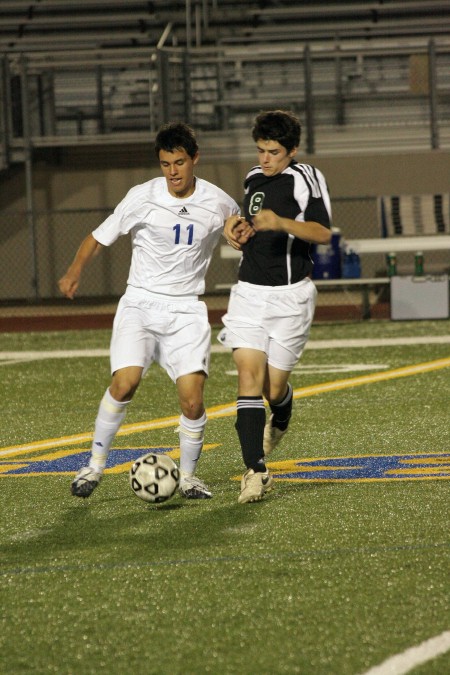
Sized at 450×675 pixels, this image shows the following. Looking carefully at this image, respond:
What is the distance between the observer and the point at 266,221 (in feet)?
19.2

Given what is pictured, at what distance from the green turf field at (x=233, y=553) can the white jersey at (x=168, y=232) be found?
1.07 m

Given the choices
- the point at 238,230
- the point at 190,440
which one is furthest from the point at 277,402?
the point at 238,230

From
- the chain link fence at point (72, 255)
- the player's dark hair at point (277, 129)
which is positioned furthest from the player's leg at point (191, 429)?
the chain link fence at point (72, 255)

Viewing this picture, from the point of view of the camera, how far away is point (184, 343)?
6137 mm

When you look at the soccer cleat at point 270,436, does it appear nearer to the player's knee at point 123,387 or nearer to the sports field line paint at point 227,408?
the player's knee at point 123,387

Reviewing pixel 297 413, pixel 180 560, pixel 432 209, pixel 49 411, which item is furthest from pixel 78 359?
pixel 180 560

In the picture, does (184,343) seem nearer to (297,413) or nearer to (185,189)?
Answer: (185,189)

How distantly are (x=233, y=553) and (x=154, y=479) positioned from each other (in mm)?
999

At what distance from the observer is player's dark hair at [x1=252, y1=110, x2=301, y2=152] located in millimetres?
6184

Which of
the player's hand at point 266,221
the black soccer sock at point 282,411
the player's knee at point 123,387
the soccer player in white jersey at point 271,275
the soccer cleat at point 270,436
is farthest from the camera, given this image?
the soccer cleat at point 270,436

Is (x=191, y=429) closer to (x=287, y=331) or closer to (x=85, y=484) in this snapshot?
(x=85, y=484)

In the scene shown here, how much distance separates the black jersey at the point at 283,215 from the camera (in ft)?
20.6

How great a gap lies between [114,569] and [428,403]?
519 centimetres

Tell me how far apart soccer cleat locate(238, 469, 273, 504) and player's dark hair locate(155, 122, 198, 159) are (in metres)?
1.57
